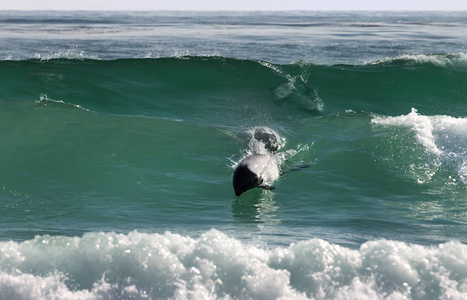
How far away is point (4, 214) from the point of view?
929 cm

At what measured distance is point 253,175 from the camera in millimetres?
10445

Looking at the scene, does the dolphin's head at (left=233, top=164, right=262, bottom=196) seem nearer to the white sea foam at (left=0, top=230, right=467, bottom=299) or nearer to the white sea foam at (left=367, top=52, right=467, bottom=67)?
the white sea foam at (left=0, top=230, right=467, bottom=299)

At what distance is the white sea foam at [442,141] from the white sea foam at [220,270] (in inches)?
203

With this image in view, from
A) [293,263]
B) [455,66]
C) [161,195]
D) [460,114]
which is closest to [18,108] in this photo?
[161,195]

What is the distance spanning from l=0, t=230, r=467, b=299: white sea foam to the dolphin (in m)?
3.50

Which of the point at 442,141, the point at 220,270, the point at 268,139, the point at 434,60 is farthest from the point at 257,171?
the point at 434,60

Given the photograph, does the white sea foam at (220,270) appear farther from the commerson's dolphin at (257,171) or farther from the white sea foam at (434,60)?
the white sea foam at (434,60)

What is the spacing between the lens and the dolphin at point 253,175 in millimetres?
10367

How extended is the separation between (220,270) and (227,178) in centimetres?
503

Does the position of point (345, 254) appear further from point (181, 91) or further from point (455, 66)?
Answer: point (455, 66)

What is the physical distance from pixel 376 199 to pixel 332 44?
22.5 meters

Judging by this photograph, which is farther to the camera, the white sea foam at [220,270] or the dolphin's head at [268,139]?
the dolphin's head at [268,139]

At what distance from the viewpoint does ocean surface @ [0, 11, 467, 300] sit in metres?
6.46

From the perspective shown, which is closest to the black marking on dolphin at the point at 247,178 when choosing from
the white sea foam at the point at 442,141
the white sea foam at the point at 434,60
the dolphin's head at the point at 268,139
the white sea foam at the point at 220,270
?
the dolphin's head at the point at 268,139
